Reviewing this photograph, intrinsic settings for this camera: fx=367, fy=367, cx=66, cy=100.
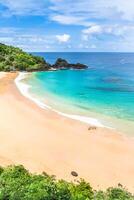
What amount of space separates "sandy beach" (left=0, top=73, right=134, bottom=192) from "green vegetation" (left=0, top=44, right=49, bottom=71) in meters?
62.7

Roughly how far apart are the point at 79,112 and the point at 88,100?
9.25 meters

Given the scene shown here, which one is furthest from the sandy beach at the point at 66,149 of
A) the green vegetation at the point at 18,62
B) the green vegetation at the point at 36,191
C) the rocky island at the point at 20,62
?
the rocky island at the point at 20,62

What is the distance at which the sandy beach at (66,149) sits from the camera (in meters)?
24.2

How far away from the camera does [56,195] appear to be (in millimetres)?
14422

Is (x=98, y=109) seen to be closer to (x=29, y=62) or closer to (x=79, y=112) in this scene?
(x=79, y=112)

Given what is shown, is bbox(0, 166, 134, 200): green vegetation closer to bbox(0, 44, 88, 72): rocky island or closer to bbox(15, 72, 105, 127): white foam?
bbox(15, 72, 105, 127): white foam

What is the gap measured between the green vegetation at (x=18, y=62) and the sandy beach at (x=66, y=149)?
6271cm

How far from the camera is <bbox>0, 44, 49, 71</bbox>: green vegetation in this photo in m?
102

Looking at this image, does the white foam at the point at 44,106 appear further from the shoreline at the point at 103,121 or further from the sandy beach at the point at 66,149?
the sandy beach at the point at 66,149

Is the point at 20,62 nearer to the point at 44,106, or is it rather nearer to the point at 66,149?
the point at 44,106

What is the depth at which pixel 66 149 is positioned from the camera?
2864 centimetres

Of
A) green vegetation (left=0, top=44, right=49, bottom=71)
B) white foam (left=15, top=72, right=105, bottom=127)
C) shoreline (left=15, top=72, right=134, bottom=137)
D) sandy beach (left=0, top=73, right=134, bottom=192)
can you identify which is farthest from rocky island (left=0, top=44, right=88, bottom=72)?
sandy beach (left=0, top=73, right=134, bottom=192)

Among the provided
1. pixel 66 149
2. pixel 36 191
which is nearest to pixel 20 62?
pixel 66 149

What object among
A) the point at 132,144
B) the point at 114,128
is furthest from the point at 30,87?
the point at 132,144
